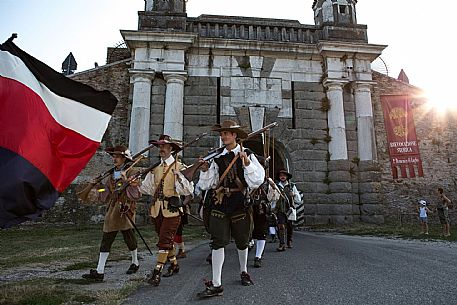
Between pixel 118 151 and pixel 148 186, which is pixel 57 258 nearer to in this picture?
pixel 118 151

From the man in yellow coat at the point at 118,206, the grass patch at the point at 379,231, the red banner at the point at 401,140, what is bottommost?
the grass patch at the point at 379,231

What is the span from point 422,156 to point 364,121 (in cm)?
383

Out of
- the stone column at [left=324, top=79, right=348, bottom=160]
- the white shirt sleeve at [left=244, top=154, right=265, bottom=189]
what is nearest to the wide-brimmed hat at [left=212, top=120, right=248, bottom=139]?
Answer: the white shirt sleeve at [left=244, top=154, right=265, bottom=189]

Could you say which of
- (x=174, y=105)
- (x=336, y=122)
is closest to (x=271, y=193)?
(x=174, y=105)

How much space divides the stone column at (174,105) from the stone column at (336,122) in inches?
221

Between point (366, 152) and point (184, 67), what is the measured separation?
7538mm

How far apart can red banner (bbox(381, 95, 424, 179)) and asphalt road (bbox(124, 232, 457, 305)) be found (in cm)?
835

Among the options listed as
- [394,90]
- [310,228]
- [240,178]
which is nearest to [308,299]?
[240,178]

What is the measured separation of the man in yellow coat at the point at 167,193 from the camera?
15.1 ft

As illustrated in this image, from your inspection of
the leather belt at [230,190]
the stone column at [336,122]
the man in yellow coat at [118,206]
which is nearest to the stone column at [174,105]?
the stone column at [336,122]

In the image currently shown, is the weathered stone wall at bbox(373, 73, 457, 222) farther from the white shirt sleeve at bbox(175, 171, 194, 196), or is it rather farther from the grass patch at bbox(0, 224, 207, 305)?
the white shirt sleeve at bbox(175, 171, 194, 196)

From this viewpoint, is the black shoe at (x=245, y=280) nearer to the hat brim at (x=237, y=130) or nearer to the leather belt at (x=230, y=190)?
the leather belt at (x=230, y=190)

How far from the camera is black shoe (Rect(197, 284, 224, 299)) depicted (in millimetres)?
3656

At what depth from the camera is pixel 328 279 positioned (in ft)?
14.4
